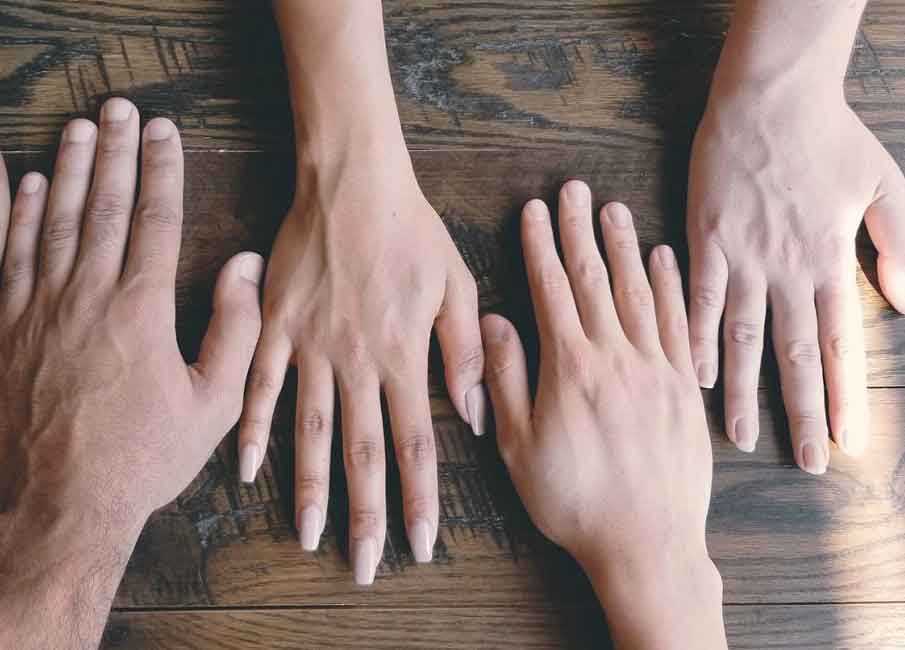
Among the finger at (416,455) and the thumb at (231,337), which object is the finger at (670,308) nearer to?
the finger at (416,455)

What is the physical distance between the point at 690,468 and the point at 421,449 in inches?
A: 11.4

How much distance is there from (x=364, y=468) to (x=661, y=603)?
34cm

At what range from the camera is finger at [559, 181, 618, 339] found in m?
0.87

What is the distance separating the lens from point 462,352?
857 millimetres

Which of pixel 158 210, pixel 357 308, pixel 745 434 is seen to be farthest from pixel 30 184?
pixel 745 434

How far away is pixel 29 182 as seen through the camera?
877 mm

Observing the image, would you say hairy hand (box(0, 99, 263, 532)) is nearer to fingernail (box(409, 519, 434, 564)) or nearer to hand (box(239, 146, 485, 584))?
hand (box(239, 146, 485, 584))

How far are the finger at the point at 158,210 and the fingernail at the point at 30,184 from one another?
0.38ft

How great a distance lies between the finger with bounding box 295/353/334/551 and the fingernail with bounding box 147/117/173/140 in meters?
0.30

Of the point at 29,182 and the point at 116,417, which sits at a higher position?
the point at 29,182

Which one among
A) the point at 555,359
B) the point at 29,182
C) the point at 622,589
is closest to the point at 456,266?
the point at 555,359

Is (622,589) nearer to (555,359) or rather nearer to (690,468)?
(690,468)

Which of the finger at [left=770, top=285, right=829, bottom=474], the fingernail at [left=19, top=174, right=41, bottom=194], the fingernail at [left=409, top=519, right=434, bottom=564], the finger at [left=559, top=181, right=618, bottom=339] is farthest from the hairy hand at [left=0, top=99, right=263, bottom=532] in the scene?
the finger at [left=770, top=285, right=829, bottom=474]

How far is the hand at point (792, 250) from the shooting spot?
34.3 inches
